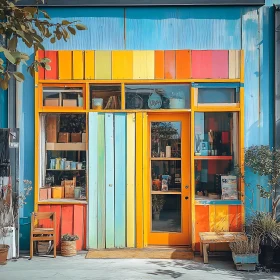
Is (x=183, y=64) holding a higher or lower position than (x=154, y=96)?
higher

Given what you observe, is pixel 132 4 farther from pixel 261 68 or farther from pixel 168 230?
pixel 168 230

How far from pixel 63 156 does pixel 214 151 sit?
2.67 meters

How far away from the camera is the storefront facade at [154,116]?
8078mm

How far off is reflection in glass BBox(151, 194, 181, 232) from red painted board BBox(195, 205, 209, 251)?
358mm

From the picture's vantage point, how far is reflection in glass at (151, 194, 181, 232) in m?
8.24

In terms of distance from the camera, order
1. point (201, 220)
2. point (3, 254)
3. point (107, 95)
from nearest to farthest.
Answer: point (3, 254) < point (201, 220) < point (107, 95)

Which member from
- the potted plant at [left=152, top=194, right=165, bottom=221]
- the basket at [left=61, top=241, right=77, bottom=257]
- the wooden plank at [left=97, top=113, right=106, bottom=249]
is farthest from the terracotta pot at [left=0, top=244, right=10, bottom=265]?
the potted plant at [left=152, top=194, right=165, bottom=221]

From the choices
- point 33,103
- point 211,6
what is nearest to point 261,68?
point 211,6

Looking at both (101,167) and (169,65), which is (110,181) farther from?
(169,65)

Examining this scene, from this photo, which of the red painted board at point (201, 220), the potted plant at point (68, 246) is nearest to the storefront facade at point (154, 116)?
the red painted board at point (201, 220)

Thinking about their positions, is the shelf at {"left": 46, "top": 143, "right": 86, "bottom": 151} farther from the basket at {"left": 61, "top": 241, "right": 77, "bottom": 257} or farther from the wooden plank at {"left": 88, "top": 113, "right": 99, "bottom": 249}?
the basket at {"left": 61, "top": 241, "right": 77, "bottom": 257}

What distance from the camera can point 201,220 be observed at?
26.3ft

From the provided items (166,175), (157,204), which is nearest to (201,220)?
(157,204)

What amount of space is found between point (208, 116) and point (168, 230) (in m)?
2.11
